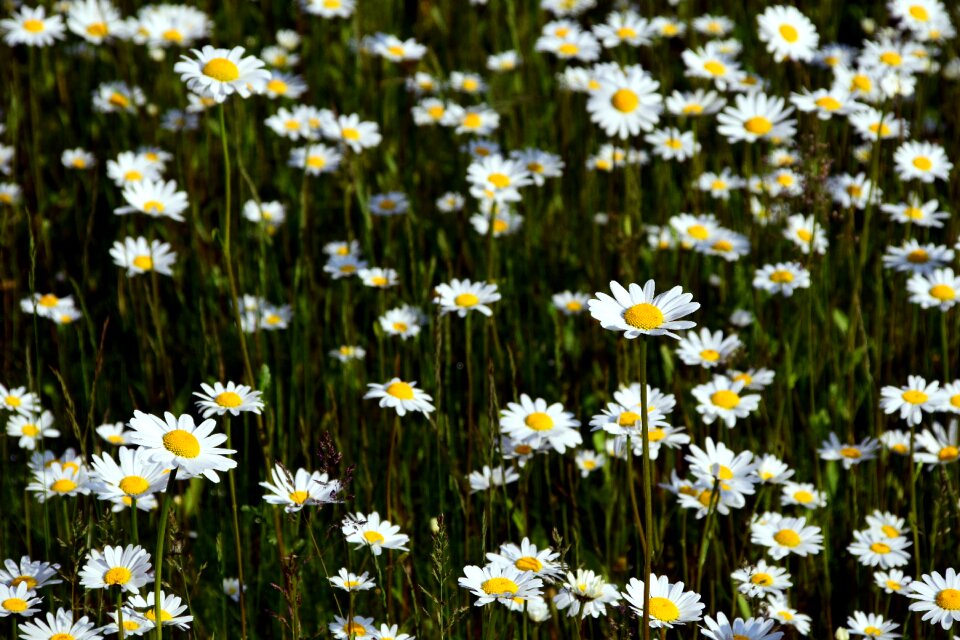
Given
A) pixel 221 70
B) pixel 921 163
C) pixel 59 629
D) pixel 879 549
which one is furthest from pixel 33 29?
pixel 879 549

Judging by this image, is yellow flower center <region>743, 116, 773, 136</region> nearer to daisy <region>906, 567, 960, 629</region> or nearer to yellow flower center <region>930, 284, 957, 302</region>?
yellow flower center <region>930, 284, 957, 302</region>

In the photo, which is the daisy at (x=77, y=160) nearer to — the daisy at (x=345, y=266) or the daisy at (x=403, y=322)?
the daisy at (x=345, y=266)

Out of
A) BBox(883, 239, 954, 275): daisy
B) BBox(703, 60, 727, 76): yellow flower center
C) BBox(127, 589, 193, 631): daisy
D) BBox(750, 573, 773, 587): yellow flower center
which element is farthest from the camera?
BBox(703, 60, 727, 76): yellow flower center

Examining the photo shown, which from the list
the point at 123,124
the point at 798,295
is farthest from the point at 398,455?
the point at 123,124

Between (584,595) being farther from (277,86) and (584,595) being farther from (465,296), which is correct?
(277,86)

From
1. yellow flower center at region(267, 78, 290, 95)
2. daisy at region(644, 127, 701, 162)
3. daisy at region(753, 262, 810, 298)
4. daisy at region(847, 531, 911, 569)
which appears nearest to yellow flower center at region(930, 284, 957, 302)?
daisy at region(753, 262, 810, 298)

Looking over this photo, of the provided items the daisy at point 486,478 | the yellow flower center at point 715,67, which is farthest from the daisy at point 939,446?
the yellow flower center at point 715,67
